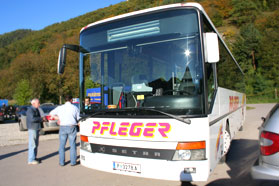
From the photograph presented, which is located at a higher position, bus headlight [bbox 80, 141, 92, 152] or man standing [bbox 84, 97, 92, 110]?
man standing [bbox 84, 97, 92, 110]

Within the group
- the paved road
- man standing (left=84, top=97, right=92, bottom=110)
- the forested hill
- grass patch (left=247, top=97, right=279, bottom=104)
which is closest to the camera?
man standing (left=84, top=97, right=92, bottom=110)

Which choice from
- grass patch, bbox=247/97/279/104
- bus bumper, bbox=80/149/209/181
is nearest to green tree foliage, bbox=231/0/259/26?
grass patch, bbox=247/97/279/104

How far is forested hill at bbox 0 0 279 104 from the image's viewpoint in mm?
41969

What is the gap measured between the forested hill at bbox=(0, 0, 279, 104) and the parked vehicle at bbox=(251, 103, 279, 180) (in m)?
18.5

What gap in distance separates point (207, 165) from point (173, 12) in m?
2.51

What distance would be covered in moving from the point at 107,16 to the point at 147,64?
74.5 ft

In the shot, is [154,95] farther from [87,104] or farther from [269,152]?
[269,152]

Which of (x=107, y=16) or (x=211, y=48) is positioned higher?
(x=107, y=16)

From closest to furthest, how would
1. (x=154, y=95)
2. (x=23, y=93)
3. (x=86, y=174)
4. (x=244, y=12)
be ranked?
(x=154, y=95) → (x=86, y=174) → (x=23, y=93) → (x=244, y=12)

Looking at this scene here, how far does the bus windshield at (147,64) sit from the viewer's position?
4.04m

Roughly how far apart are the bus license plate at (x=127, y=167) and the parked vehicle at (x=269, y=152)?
169 cm

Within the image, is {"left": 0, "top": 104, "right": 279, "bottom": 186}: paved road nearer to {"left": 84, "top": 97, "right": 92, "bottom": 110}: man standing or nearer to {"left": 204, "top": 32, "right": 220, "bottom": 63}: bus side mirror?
{"left": 84, "top": 97, "right": 92, "bottom": 110}: man standing

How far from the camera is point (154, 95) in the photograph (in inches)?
168

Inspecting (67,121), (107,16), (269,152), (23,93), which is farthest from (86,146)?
(23,93)
